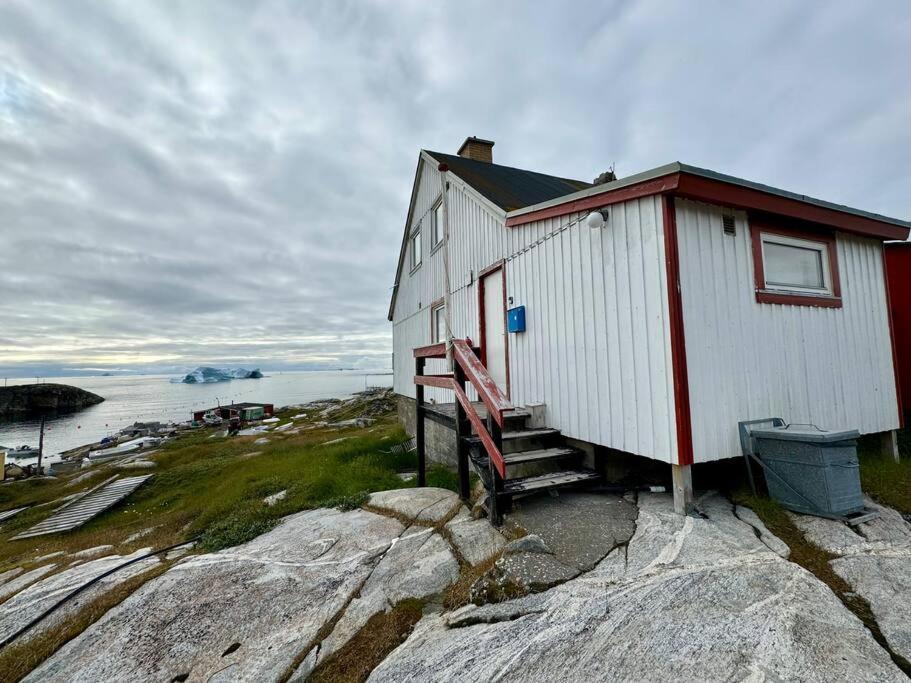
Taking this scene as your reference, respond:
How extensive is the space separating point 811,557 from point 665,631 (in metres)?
1.65

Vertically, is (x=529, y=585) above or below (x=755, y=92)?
below

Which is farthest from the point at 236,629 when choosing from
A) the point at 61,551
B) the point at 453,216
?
the point at 453,216

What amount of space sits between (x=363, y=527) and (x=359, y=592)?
1323mm

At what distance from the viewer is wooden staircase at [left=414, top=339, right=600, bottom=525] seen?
→ 3953 millimetres

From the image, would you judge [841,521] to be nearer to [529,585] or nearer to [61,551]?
[529,585]

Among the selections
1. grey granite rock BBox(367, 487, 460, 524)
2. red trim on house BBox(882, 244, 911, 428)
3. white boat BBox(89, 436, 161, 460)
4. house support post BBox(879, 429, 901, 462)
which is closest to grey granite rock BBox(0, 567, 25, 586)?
grey granite rock BBox(367, 487, 460, 524)

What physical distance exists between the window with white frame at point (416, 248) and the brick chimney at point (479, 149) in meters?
2.66

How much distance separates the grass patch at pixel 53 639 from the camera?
9.61ft

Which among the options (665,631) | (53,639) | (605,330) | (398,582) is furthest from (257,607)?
(605,330)

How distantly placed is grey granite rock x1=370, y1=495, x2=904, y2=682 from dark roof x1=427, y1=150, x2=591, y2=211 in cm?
548

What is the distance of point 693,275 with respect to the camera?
3895mm

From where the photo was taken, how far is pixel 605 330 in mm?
4402

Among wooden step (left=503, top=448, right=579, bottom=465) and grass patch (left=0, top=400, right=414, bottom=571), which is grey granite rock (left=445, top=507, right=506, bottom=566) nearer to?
wooden step (left=503, top=448, right=579, bottom=465)

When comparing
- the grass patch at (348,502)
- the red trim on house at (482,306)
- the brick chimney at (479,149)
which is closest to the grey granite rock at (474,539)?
the grass patch at (348,502)
